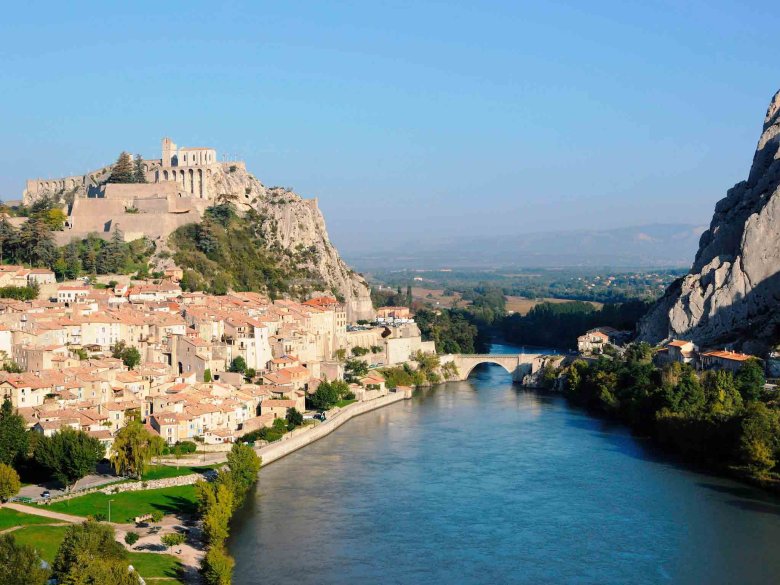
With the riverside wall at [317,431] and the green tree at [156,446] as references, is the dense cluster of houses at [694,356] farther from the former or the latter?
the green tree at [156,446]

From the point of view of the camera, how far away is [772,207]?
1367 inches

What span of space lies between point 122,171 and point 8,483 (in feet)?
90.1

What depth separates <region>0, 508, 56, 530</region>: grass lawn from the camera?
58.1 feet

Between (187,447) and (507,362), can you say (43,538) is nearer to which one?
(187,447)

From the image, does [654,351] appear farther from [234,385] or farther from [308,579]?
[308,579]

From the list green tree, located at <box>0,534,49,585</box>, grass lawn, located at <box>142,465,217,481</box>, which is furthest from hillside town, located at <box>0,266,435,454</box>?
green tree, located at <box>0,534,49,585</box>

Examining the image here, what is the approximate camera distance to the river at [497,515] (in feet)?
55.6

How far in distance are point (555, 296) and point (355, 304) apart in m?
55.4

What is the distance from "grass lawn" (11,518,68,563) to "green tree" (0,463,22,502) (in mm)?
1756

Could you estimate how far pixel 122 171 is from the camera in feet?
147

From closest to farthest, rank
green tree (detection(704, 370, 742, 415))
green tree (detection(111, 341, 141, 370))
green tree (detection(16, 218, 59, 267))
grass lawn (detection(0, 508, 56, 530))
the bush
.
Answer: grass lawn (detection(0, 508, 56, 530)) < the bush < green tree (detection(704, 370, 742, 415)) < green tree (detection(111, 341, 141, 370)) < green tree (detection(16, 218, 59, 267))

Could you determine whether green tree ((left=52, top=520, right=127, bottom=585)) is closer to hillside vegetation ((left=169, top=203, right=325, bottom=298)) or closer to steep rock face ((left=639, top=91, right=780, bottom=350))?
hillside vegetation ((left=169, top=203, right=325, bottom=298))

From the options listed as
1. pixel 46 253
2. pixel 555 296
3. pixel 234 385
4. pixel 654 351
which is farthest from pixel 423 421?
pixel 555 296

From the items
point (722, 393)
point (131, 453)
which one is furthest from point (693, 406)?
point (131, 453)
